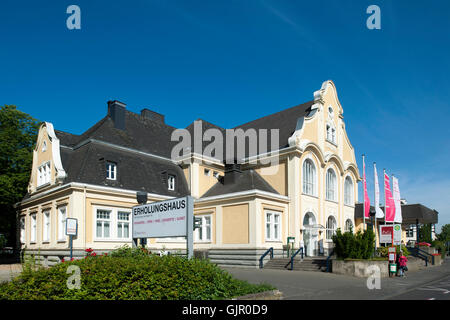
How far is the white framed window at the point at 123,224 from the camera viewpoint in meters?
24.1

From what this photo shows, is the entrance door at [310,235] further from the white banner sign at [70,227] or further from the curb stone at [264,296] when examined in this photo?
the curb stone at [264,296]

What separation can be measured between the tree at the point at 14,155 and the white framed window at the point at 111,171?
9.96 m

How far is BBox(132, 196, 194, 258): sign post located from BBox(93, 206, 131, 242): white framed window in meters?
9.38

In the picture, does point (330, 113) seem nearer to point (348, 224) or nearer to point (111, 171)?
point (348, 224)

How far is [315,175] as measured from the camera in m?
30.4

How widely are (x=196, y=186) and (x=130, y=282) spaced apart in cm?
2125

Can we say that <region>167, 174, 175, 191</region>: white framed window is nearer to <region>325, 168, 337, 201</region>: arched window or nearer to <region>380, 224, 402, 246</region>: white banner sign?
<region>325, 168, 337, 201</region>: arched window

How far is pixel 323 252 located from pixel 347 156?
1070cm

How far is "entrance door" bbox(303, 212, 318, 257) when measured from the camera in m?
28.6

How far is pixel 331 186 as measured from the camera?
33.3m

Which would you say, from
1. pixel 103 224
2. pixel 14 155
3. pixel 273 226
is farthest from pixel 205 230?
pixel 14 155

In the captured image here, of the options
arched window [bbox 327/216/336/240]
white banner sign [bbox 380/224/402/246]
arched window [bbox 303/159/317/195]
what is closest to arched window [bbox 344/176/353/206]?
arched window [bbox 327/216/336/240]
